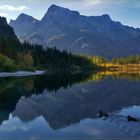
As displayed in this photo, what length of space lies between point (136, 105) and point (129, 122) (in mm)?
17422

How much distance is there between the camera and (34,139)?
89.0 feet

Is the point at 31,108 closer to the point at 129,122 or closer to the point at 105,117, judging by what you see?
the point at 105,117

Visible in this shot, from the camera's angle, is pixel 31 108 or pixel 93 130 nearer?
pixel 93 130

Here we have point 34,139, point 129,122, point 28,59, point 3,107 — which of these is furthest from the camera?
point 28,59

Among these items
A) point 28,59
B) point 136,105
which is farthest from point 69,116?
point 28,59

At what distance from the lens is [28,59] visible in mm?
190375

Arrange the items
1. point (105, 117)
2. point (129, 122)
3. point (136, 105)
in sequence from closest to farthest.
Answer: point (129, 122)
point (105, 117)
point (136, 105)

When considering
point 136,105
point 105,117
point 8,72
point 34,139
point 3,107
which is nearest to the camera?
point 34,139

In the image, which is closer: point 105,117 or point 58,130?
point 58,130

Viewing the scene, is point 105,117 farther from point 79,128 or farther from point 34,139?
point 34,139

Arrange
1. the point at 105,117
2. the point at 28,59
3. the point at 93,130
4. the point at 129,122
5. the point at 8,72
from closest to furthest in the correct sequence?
the point at 93,130 → the point at 129,122 → the point at 105,117 → the point at 8,72 → the point at 28,59

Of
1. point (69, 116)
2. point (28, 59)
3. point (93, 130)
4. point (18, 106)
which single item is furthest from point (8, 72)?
point (93, 130)

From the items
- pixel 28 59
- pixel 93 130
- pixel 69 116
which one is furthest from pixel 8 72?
pixel 93 130

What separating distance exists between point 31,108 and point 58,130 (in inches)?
687
